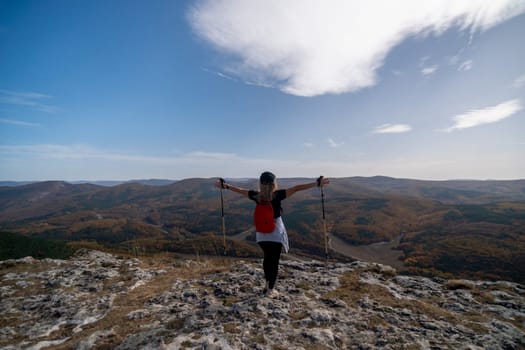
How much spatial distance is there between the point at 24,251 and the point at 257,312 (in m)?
19.8

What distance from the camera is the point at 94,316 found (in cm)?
667

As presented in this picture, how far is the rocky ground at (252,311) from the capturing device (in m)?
5.22

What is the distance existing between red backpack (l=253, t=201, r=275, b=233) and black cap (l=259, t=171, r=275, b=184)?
63cm

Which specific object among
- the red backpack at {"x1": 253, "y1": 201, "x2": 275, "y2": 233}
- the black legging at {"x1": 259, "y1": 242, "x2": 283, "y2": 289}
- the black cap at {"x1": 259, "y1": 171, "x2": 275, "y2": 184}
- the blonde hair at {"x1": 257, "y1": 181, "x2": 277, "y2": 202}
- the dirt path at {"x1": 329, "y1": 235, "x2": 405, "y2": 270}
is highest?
the black cap at {"x1": 259, "y1": 171, "x2": 275, "y2": 184}

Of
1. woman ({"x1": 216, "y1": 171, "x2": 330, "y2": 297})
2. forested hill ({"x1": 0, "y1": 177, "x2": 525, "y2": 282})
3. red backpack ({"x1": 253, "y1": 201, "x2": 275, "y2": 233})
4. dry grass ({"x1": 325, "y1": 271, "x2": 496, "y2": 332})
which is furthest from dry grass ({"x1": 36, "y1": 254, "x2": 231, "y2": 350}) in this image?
forested hill ({"x1": 0, "y1": 177, "x2": 525, "y2": 282})

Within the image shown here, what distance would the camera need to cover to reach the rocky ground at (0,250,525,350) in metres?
5.22

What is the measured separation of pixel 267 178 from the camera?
7012mm

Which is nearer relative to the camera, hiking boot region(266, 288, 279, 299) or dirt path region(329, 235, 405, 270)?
hiking boot region(266, 288, 279, 299)

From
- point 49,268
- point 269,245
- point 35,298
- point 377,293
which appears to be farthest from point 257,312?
point 49,268

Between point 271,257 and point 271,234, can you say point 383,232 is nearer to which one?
point 271,257

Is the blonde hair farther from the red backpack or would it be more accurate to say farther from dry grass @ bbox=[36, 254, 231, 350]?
dry grass @ bbox=[36, 254, 231, 350]

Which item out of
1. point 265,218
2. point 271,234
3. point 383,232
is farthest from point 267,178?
point 383,232

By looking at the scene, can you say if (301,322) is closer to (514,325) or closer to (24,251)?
(514,325)

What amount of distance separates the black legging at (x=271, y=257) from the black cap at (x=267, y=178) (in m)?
1.85
